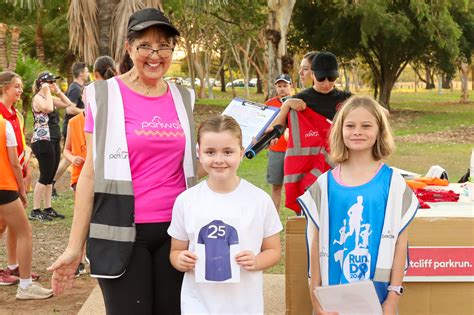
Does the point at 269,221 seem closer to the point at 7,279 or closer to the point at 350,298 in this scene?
the point at 350,298

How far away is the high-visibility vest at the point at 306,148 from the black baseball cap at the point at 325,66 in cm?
30

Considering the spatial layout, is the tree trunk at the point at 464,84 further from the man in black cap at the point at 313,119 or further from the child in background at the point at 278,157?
the man in black cap at the point at 313,119

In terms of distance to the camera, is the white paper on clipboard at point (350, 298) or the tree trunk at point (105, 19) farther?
the tree trunk at point (105, 19)

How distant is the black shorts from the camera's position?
602cm

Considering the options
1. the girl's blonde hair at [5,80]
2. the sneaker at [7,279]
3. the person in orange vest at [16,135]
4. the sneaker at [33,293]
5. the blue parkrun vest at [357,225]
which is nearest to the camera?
the blue parkrun vest at [357,225]

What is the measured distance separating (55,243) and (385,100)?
27.0m

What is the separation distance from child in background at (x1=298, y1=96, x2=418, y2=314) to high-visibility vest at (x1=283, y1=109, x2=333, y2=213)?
1977mm

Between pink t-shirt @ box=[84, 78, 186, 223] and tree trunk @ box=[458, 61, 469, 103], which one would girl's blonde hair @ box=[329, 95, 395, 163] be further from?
tree trunk @ box=[458, 61, 469, 103]

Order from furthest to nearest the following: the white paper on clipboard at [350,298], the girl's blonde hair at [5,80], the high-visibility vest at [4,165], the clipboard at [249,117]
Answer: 1. the girl's blonde hair at [5,80]
2. the high-visibility vest at [4,165]
3. the clipboard at [249,117]
4. the white paper on clipboard at [350,298]

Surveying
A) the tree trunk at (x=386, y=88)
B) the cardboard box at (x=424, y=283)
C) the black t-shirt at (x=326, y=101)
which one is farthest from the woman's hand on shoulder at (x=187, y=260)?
the tree trunk at (x=386, y=88)

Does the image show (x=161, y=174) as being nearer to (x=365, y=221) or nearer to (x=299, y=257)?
(x=365, y=221)

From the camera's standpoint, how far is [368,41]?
31844 millimetres

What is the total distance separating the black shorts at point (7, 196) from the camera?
602 cm

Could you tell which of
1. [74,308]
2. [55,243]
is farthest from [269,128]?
[55,243]
